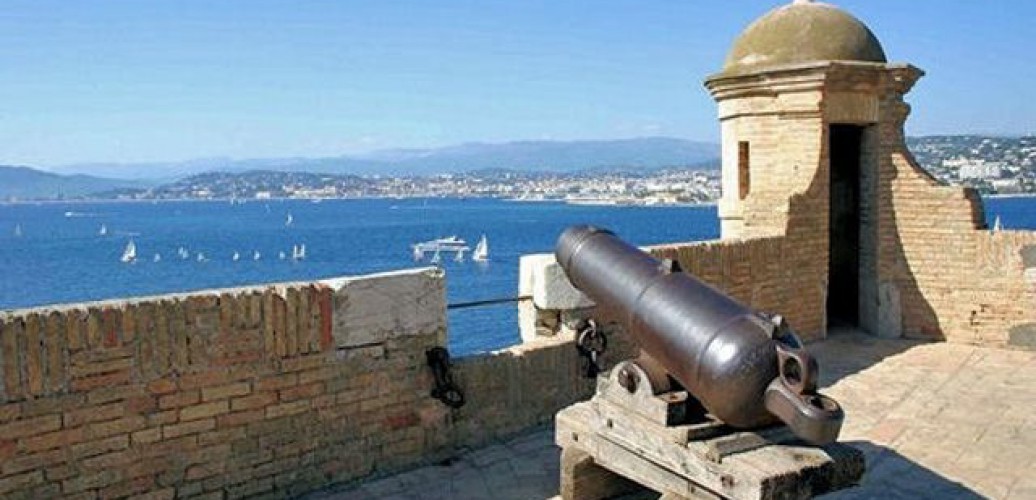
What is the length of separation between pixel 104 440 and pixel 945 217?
8.14 m

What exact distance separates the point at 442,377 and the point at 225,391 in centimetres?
135

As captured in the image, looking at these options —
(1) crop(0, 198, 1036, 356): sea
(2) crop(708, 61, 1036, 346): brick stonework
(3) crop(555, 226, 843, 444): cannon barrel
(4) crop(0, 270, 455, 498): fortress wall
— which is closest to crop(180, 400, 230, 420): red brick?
(4) crop(0, 270, 455, 498): fortress wall

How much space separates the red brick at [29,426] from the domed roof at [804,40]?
310 inches

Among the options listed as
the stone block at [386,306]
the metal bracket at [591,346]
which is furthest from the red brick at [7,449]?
the metal bracket at [591,346]

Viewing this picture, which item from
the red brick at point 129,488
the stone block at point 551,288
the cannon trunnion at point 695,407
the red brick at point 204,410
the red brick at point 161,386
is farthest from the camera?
the stone block at point 551,288

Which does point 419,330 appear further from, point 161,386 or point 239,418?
point 161,386

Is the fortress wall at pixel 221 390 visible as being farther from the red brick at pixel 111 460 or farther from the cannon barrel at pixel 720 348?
the cannon barrel at pixel 720 348

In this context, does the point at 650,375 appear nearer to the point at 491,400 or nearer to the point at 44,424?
the point at 491,400

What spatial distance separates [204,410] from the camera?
15.6 feet

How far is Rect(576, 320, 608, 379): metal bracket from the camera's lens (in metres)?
6.37

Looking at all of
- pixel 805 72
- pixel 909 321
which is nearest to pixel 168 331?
pixel 805 72

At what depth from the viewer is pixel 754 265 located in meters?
8.67

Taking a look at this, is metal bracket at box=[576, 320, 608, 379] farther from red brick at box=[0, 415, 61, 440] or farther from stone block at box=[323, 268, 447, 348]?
red brick at box=[0, 415, 61, 440]

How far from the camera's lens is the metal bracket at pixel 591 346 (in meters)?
6.37
